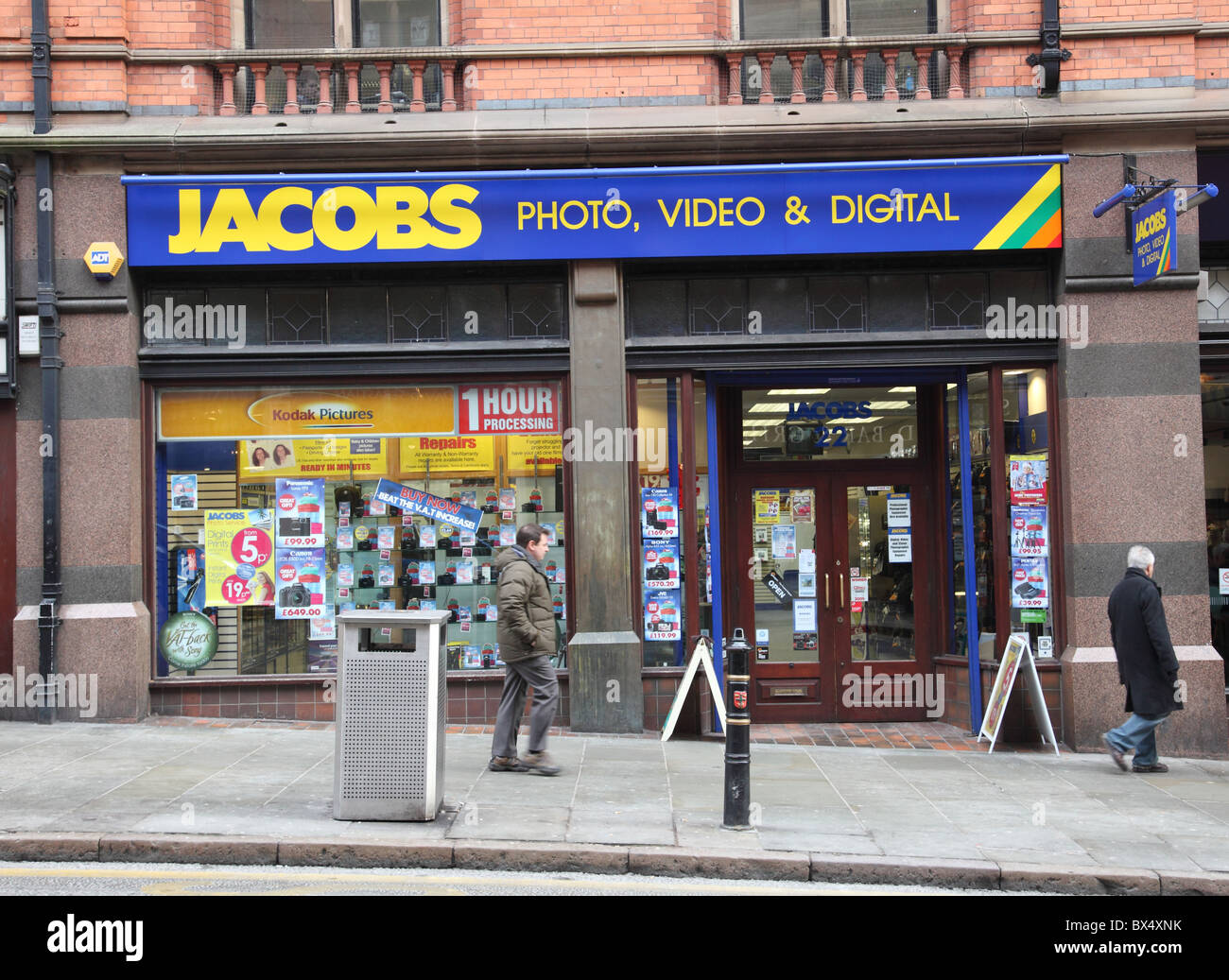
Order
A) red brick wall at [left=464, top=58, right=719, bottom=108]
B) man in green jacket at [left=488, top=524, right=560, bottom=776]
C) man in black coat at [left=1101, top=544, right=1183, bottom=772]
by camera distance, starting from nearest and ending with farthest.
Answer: man in green jacket at [left=488, top=524, right=560, bottom=776] → man in black coat at [left=1101, top=544, right=1183, bottom=772] → red brick wall at [left=464, top=58, right=719, bottom=108]

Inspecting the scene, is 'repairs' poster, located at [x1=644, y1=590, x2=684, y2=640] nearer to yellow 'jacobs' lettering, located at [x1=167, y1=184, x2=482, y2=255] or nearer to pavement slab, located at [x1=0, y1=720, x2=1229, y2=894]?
pavement slab, located at [x1=0, y1=720, x2=1229, y2=894]

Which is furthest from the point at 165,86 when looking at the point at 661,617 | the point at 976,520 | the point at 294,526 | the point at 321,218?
the point at 976,520

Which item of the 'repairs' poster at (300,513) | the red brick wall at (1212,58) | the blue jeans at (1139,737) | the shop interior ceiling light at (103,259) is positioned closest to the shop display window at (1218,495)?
the blue jeans at (1139,737)

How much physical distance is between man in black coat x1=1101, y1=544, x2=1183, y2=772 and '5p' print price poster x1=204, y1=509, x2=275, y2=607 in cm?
750

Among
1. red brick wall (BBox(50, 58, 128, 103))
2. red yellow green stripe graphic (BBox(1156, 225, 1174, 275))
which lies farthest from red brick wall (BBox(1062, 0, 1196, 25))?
red brick wall (BBox(50, 58, 128, 103))

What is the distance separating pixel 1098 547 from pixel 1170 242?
2.68 m

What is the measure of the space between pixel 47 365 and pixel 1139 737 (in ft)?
32.3

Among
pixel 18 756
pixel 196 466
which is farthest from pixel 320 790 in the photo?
pixel 196 466

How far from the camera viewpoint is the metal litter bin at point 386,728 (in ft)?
22.2

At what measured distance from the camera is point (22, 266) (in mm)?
9914

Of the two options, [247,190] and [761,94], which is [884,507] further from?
[247,190]

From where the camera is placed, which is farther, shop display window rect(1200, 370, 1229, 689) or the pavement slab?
shop display window rect(1200, 370, 1229, 689)

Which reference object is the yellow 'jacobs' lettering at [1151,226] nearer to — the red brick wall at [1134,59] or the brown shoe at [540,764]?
the red brick wall at [1134,59]

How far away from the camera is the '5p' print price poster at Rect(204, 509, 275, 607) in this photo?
10305mm
